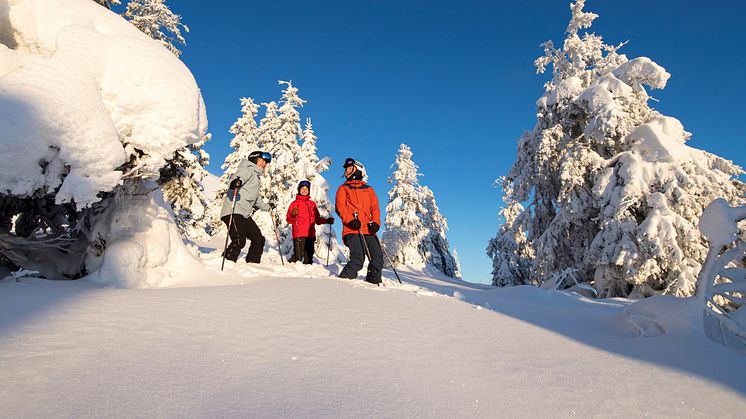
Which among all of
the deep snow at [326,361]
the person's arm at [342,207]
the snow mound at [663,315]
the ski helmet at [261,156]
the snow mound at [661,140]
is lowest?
the deep snow at [326,361]

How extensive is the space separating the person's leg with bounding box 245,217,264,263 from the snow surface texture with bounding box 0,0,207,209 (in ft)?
9.26

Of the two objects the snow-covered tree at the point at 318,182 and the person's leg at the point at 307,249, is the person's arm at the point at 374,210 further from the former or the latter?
the snow-covered tree at the point at 318,182

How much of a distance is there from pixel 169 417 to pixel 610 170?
12104mm

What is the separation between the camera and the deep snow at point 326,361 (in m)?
1.74

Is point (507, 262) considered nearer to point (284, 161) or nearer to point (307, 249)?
point (284, 161)

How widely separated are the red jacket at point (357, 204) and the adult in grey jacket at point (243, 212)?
1.86m

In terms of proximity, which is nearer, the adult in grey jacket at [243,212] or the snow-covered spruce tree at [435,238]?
the adult in grey jacket at [243,212]

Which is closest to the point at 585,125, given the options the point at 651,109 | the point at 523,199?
the point at 651,109

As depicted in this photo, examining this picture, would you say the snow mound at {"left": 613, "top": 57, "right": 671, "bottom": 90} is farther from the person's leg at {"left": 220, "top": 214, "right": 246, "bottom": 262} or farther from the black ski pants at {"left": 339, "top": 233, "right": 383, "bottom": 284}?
the person's leg at {"left": 220, "top": 214, "right": 246, "bottom": 262}

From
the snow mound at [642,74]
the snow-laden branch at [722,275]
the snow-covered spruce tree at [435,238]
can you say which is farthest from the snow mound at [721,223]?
the snow-covered spruce tree at [435,238]

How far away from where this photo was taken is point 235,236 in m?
7.12

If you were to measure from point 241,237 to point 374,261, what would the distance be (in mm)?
2636

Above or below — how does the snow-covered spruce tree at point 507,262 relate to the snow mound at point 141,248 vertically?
above

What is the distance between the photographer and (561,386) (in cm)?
225
